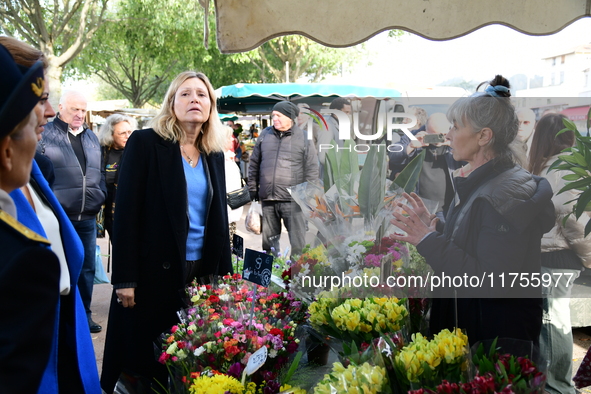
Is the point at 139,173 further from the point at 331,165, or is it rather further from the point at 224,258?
the point at 331,165

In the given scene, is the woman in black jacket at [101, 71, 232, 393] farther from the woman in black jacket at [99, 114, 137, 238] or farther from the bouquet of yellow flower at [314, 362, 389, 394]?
the woman in black jacket at [99, 114, 137, 238]

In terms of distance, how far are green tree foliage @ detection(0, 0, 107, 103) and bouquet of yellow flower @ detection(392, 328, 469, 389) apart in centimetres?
1389

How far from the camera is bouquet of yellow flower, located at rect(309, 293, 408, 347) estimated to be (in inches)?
71.2

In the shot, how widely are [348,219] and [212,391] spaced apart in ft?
2.48

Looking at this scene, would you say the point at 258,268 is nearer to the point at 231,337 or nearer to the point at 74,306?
the point at 231,337

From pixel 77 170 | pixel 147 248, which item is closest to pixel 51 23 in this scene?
pixel 77 170

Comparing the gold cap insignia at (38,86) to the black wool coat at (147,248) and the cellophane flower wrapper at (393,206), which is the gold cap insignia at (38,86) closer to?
the cellophane flower wrapper at (393,206)

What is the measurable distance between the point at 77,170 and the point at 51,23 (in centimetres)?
1301

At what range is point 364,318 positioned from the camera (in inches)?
72.2

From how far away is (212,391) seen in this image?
158 cm

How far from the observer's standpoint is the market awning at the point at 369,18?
2588 millimetres

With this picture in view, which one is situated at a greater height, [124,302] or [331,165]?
[331,165]

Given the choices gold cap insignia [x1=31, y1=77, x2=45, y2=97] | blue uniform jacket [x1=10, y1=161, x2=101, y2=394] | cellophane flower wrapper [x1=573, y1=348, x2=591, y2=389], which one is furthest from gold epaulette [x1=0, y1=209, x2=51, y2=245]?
cellophane flower wrapper [x1=573, y1=348, x2=591, y2=389]

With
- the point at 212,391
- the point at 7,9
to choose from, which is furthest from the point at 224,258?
the point at 7,9
